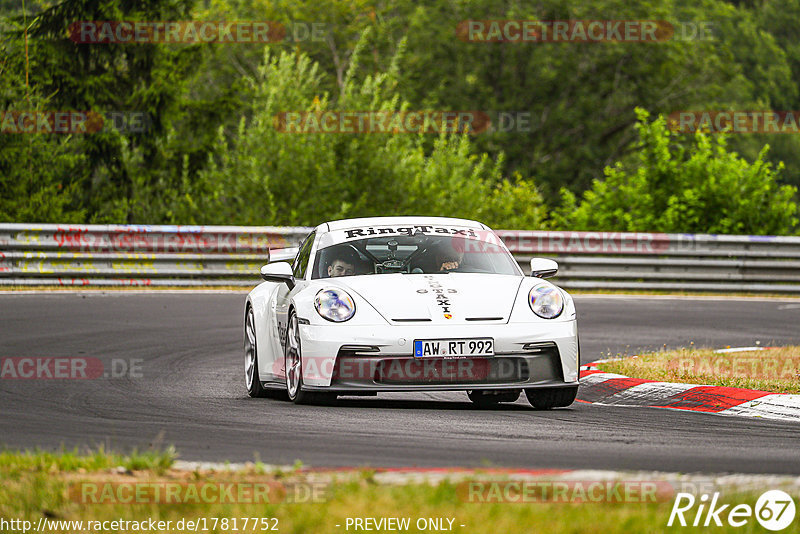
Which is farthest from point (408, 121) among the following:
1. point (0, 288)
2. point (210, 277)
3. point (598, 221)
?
point (0, 288)

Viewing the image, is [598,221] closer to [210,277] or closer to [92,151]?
[210,277]

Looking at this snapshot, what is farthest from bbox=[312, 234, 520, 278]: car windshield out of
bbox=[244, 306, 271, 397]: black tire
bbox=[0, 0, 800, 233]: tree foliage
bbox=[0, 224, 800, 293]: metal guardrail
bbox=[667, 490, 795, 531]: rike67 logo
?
bbox=[0, 0, 800, 233]: tree foliage

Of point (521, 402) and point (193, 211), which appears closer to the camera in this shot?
point (521, 402)

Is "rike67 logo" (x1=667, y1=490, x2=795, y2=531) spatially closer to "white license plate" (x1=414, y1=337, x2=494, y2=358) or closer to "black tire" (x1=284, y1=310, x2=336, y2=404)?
"white license plate" (x1=414, y1=337, x2=494, y2=358)

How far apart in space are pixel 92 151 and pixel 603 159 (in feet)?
103

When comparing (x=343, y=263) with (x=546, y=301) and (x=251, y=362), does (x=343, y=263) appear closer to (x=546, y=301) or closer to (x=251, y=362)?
(x=251, y=362)

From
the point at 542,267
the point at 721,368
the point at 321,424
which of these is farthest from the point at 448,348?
the point at 721,368

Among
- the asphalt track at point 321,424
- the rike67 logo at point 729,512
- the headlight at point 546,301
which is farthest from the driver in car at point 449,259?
the rike67 logo at point 729,512

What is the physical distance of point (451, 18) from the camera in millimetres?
57375

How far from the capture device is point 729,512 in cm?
471

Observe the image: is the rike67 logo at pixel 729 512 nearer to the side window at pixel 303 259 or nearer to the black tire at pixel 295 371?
the black tire at pixel 295 371

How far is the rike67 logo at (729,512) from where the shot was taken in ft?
15.0

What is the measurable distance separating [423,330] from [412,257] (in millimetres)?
1410

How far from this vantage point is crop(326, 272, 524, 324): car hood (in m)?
8.65
